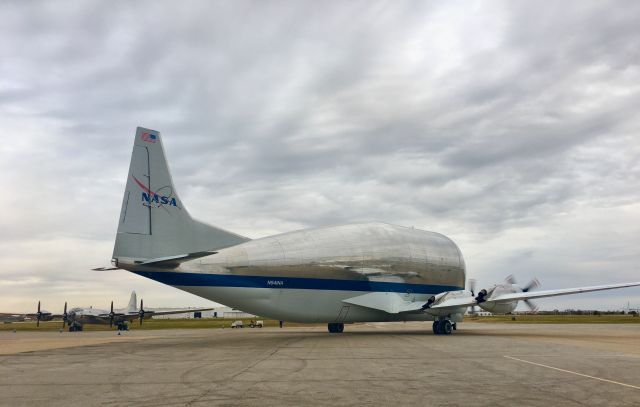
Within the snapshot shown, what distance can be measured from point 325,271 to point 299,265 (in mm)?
2260

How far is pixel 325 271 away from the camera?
3234 centimetres

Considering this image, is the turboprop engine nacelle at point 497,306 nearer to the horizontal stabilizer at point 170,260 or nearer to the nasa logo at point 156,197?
the horizontal stabilizer at point 170,260

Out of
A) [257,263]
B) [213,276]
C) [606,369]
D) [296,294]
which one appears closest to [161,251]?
[213,276]

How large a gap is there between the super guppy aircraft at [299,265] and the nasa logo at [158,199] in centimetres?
5

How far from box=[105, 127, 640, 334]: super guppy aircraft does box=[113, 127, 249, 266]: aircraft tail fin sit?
0.05m

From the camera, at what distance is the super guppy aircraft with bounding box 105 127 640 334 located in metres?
25.1

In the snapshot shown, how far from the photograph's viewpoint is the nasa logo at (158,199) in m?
25.3

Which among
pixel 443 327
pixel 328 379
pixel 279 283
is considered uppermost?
pixel 279 283

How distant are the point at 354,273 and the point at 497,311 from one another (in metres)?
10.6

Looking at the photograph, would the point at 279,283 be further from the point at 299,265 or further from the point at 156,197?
the point at 156,197

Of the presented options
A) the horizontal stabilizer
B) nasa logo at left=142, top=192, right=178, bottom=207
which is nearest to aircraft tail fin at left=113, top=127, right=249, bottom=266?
nasa logo at left=142, top=192, right=178, bottom=207

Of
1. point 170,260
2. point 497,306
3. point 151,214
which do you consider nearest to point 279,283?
point 170,260

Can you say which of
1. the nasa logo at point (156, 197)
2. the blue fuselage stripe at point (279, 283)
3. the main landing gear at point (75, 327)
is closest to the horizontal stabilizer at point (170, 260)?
the blue fuselage stripe at point (279, 283)

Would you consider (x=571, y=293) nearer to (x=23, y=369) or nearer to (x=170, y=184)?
(x=170, y=184)
